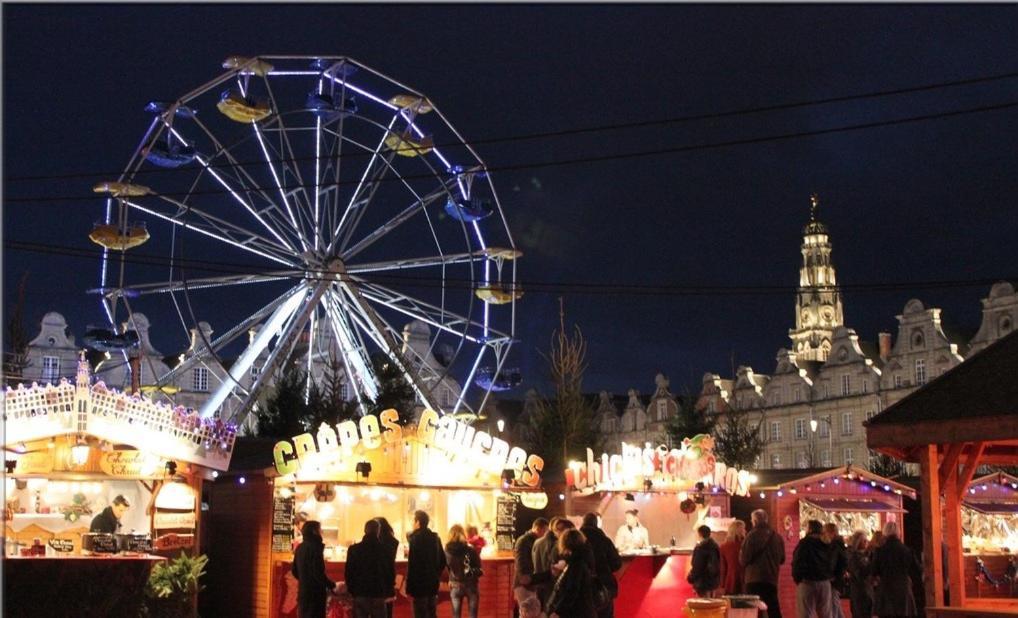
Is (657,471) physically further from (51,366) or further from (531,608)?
(51,366)

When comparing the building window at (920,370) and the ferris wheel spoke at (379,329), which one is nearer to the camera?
the ferris wheel spoke at (379,329)

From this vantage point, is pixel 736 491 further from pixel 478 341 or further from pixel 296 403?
pixel 296 403

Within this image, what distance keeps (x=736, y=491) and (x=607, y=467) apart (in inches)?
107

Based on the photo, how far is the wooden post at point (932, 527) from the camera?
13.2 m

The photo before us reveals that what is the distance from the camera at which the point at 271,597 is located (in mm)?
16891

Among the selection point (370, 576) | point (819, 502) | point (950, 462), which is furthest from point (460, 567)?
point (819, 502)

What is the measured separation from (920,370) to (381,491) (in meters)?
47.9

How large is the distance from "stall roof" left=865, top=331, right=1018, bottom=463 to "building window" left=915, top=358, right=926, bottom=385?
161ft

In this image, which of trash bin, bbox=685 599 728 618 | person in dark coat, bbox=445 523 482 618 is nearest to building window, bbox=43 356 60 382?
person in dark coat, bbox=445 523 482 618

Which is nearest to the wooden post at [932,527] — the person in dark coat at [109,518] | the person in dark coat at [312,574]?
the person in dark coat at [312,574]

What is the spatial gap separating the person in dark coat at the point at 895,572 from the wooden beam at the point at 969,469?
821 millimetres

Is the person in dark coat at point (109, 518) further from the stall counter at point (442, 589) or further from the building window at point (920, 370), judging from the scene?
the building window at point (920, 370)

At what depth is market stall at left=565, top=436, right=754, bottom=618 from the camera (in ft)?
62.7

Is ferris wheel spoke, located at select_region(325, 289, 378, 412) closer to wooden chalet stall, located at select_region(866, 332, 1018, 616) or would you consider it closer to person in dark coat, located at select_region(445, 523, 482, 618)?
person in dark coat, located at select_region(445, 523, 482, 618)
